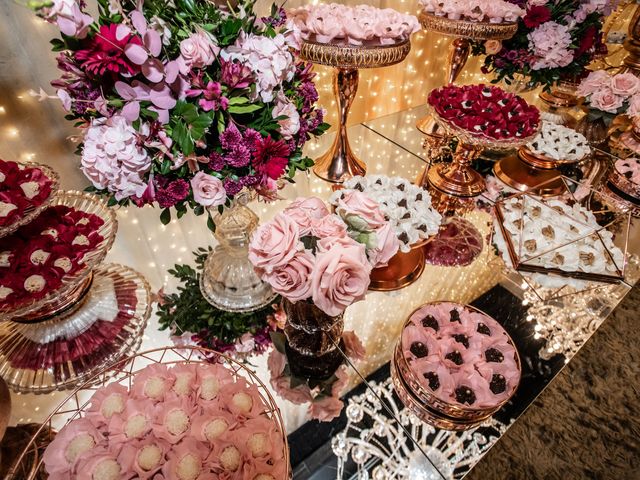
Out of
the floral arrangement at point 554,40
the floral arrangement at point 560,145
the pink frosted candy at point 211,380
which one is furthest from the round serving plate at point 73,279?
the floral arrangement at point 554,40

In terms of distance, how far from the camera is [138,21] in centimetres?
56

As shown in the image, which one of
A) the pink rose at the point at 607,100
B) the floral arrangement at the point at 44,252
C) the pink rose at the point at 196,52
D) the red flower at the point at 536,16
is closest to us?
the pink rose at the point at 196,52

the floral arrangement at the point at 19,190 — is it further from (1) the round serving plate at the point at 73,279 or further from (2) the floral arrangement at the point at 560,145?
(2) the floral arrangement at the point at 560,145

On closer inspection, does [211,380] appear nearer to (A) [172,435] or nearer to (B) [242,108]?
(A) [172,435]

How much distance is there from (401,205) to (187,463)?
29.3 inches

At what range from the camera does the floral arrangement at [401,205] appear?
3.07ft

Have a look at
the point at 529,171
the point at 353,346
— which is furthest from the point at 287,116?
the point at 529,171

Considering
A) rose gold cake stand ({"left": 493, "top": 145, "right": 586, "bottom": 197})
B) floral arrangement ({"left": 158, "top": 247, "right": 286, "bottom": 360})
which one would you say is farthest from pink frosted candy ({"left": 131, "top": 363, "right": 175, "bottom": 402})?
rose gold cake stand ({"left": 493, "top": 145, "right": 586, "bottom": 197})

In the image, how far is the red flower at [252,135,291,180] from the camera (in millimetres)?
735

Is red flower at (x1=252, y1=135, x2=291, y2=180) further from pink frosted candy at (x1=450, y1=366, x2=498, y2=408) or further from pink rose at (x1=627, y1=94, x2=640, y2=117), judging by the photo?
pink rose at (x1=627, y1=94, x2=640, y2=117)

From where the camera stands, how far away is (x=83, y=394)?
0.79 m

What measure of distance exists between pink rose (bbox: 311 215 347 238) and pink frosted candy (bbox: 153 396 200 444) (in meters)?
0.36

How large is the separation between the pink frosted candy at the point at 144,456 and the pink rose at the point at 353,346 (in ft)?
1.42

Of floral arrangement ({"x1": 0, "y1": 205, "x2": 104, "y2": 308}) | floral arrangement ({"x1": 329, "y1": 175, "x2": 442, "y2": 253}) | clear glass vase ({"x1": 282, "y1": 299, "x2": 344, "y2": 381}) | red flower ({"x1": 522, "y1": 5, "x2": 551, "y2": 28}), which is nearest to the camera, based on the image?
floral arrangement ({"x1": 0, "y1": 205, "x2": 104, "y2": 308})
